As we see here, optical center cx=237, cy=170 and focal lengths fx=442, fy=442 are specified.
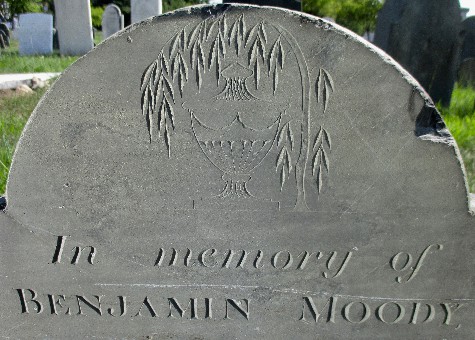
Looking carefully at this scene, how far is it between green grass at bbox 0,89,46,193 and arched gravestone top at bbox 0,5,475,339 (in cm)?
125

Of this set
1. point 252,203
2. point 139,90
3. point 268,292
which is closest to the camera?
point 139,90

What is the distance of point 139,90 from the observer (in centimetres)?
131

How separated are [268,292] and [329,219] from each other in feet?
1.12

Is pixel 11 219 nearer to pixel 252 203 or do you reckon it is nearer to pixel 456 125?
pixel 252 203

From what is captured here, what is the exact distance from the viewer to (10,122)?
379cm

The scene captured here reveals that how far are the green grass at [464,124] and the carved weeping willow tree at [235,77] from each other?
5.38 ft

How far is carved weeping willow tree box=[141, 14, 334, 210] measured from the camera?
125 cm

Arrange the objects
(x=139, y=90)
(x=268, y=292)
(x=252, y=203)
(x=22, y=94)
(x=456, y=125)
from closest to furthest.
→ (x=139, y=90) → (x=252, y=203) → (x=268, y=292) → (x=456, y=125) → (x=22, y=94)

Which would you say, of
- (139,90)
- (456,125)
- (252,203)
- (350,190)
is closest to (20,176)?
(139,90)

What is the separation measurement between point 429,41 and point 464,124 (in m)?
1.29

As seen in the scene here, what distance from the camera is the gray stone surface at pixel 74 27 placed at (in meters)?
10.7

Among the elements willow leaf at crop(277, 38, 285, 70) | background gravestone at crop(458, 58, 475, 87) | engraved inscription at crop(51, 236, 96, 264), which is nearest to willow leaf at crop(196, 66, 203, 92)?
willow leaf at crop(277, 38, 285, 70)

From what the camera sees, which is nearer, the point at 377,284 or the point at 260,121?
the point at 260,121

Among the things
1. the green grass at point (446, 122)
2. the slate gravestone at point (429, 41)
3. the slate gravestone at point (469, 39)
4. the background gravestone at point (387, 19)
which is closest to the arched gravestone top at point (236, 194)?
the green grass at point (446, 122)
